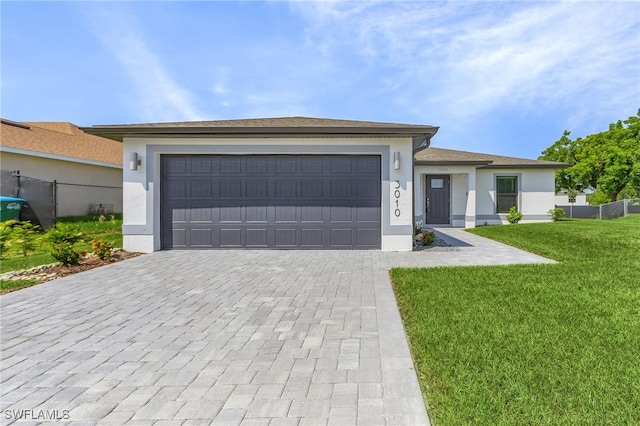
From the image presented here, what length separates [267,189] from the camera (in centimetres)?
923

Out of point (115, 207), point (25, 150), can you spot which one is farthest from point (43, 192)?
point (115, 207)

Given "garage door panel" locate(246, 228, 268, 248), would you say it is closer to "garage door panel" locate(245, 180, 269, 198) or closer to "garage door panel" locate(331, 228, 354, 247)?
"garage door panel" locate(245, 180, 269, 198)

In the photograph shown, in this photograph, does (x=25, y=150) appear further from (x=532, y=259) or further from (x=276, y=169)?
(x=532, y=259)

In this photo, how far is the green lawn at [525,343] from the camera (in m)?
2.08

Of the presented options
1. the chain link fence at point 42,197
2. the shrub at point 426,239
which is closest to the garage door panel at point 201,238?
the chain link fence at point 42,197

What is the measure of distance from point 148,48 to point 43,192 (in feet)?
26.4

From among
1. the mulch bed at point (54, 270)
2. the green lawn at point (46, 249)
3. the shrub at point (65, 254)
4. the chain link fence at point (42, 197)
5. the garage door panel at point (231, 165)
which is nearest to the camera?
the mulch bed at point (54, 270)

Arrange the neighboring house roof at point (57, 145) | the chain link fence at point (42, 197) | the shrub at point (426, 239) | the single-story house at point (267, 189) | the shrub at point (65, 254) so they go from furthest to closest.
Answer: the neighboring house roof at point (57, 145) < the chain link fence at point (42, 197) < the shrub at point (426, 239) < the single-story house at point (267, 189) < the shrub at point (65, 254)

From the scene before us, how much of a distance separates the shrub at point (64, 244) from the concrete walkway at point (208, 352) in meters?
1.18

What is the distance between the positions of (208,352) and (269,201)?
6418 millimetres

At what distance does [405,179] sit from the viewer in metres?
8.96

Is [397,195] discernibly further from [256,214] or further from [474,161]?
[474,161]

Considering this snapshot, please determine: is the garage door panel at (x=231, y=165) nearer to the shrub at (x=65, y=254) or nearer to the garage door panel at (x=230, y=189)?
the garage door panel at (x=230, y=189)

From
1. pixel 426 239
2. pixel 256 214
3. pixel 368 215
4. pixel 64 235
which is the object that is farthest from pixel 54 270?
pixel 426 239
